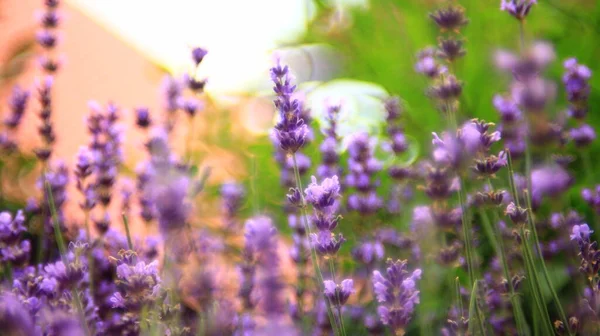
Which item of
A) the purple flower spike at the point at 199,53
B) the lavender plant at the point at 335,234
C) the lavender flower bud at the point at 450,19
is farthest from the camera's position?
the purple flower spike at the point at 199,53

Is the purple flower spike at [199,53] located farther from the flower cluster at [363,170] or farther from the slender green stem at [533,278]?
the slender green stem at [533,278]

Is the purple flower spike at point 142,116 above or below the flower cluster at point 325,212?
above

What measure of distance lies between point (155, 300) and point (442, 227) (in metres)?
0.50

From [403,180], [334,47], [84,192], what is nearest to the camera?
Result: [84,192]

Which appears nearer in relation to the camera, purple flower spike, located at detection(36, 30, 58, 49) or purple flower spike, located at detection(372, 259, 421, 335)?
purple flower spike, located at detection(372, 259, 421, 335)

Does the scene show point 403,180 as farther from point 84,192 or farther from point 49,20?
point 49,20

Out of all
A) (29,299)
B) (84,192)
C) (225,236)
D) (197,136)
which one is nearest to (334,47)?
(197,136)

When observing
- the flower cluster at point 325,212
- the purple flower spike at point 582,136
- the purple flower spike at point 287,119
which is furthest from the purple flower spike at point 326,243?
the purple flower spike at point 582,136

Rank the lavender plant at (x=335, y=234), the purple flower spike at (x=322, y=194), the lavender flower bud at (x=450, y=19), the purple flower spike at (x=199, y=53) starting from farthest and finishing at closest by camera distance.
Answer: the purple flower spike at (x=199, y=53), the lavender flower bud at (x=450, y=19), the purple flower spike at (x=322, y=194), the lavender plant at (x=335, y=234)

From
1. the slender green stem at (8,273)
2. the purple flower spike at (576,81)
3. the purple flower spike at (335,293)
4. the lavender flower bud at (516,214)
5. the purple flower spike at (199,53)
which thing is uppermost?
the purple flower spike at (199,53)

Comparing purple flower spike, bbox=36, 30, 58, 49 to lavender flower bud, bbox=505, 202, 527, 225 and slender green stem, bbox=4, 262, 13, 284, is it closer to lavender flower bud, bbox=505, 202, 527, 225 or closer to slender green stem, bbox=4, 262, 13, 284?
slender green stem, bbox=4, 262, 13, 284

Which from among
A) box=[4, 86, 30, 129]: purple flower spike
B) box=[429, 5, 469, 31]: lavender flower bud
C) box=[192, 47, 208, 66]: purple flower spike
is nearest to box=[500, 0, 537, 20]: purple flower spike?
box=[429, 5, 469, 31]: lavender flower bud

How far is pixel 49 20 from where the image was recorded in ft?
4.99

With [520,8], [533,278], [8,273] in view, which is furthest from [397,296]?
[8,273]
